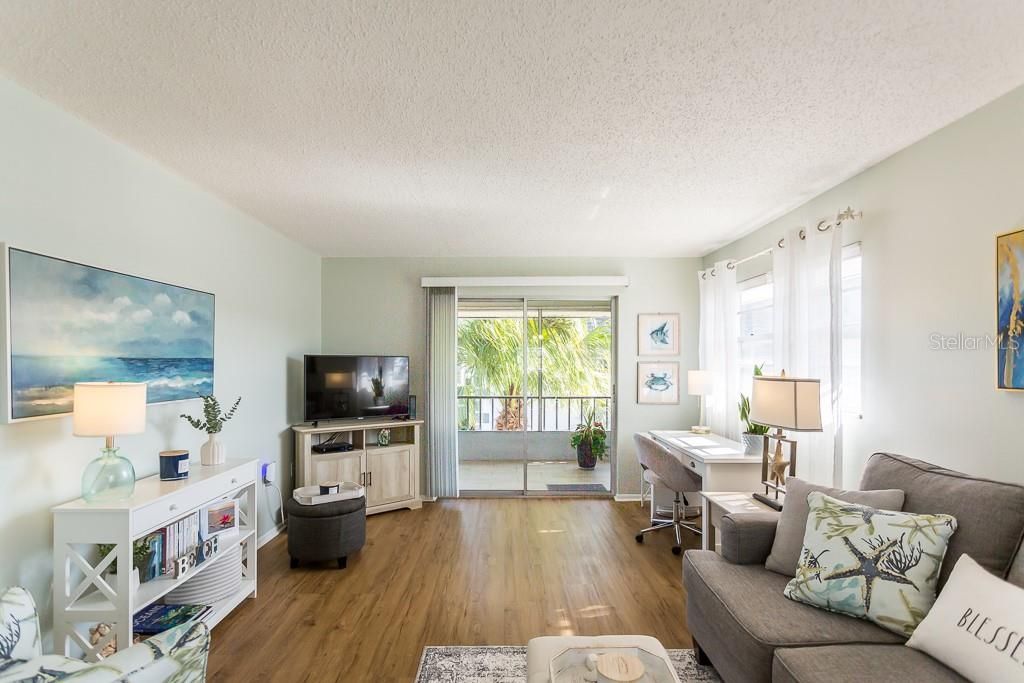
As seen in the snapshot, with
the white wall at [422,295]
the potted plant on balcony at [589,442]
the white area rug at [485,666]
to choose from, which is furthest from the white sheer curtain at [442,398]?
the white area rug at [485,666]

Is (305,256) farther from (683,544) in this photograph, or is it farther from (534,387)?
(683,544)

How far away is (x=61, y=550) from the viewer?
204 cm

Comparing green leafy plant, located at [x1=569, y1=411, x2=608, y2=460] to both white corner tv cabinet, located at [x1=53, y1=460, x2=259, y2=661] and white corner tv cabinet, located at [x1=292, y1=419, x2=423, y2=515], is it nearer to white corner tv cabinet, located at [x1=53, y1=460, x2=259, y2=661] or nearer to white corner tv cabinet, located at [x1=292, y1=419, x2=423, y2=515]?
white corner tv cabinet, located at [x1=292, y1=419, x2=423, y2=515]

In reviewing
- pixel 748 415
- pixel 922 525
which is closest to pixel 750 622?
pixel 922 525

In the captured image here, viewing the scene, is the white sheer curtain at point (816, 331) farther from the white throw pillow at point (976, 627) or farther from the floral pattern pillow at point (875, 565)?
the white throw pillow at point (976, 627)

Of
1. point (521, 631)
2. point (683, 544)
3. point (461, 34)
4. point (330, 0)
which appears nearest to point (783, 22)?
point (461, 34)

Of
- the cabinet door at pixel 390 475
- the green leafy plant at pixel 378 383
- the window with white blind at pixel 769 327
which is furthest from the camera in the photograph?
the green leafy plant at pixel 378 383

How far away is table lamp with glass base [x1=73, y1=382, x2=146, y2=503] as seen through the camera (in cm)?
198

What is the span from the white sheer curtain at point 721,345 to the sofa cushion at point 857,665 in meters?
2.71

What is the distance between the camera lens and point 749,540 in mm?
2303

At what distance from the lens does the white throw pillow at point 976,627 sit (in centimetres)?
136

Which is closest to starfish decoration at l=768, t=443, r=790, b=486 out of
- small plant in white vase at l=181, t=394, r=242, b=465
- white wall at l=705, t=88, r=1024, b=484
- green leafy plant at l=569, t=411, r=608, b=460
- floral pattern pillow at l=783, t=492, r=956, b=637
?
white wall at l=705, t=88, r=1024, b=484

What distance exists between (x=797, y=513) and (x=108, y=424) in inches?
117

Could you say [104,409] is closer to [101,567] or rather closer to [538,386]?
[101,567]
